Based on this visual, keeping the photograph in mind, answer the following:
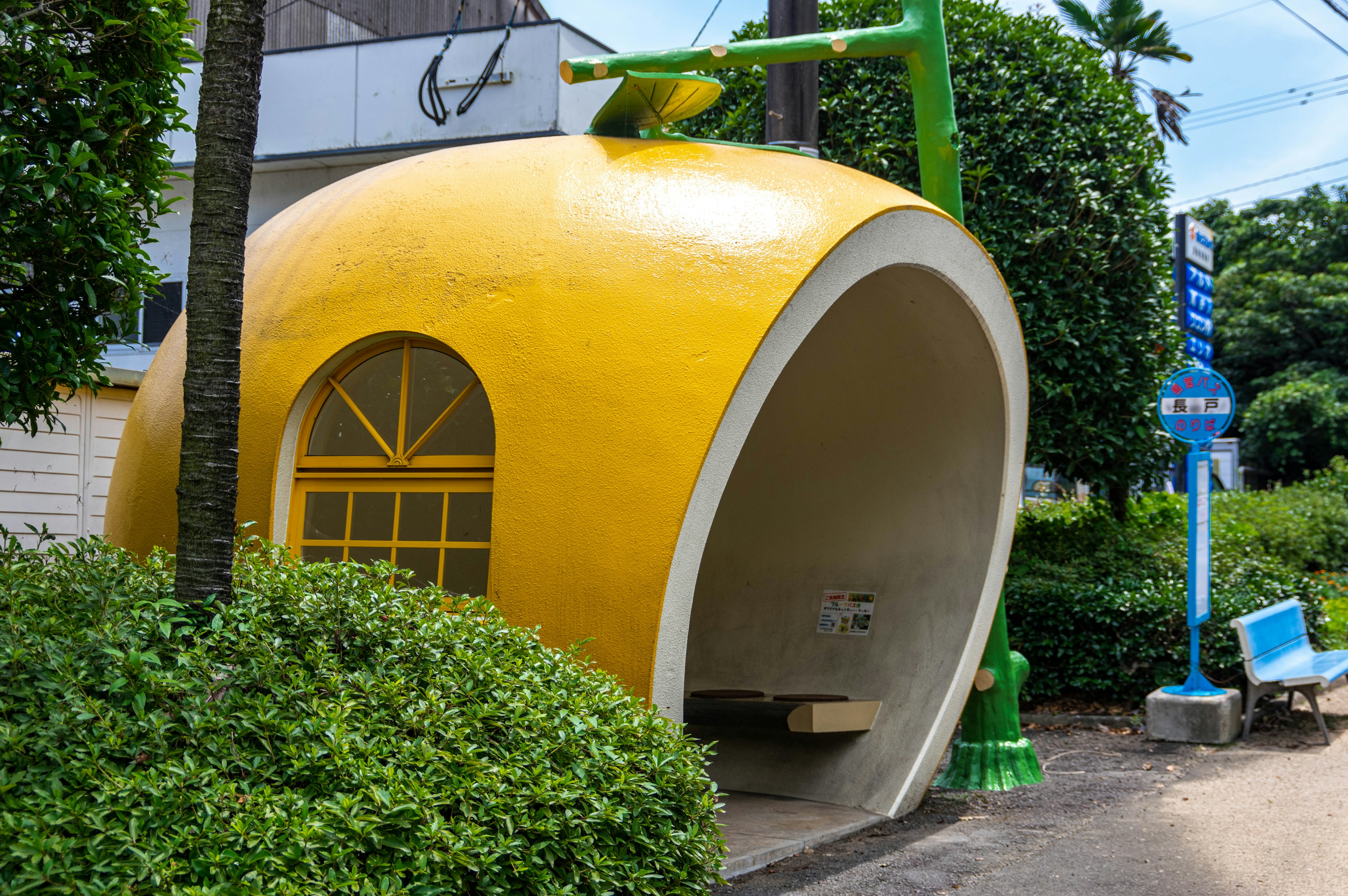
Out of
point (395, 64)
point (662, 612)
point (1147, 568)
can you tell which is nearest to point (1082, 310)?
point (1147, 568)

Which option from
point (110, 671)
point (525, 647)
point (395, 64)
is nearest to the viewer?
point (110, 671)

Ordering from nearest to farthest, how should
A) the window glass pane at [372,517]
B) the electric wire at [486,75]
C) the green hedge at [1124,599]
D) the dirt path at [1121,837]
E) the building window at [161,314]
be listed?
1. the dirt path at [1121,837]
2. the window glass pane at [372,517]
3. the green hedge at [1124,599]
4. the electric wire at [486,75]
5. the building window at [161,314]

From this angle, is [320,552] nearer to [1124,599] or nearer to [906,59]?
[906,59]

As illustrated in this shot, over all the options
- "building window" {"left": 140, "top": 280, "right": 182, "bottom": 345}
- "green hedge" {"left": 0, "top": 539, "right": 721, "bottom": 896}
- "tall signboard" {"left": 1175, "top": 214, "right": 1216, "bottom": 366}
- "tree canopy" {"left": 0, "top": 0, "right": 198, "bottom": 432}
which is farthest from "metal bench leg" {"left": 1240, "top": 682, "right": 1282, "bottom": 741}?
"building window" {"left": 140, "top": 280, "right": 182, "bottom": 345}

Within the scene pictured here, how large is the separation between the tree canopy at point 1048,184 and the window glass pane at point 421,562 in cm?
569

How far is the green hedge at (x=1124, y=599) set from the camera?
8984 millimetres

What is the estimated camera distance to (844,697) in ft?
21.9

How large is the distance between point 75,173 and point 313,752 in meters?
2.54

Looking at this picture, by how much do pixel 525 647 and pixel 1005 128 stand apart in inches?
280

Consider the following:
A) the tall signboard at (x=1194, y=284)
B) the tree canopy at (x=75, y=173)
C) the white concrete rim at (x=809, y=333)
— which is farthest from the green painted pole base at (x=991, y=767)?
the tall signboard at (x=1194, y=284)

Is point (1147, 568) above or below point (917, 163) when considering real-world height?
below

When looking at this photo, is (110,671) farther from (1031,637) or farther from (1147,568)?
(1147,568)

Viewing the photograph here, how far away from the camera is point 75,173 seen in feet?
13.9

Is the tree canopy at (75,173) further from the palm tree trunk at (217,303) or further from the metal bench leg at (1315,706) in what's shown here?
the metal bench leg at (1315,706)
